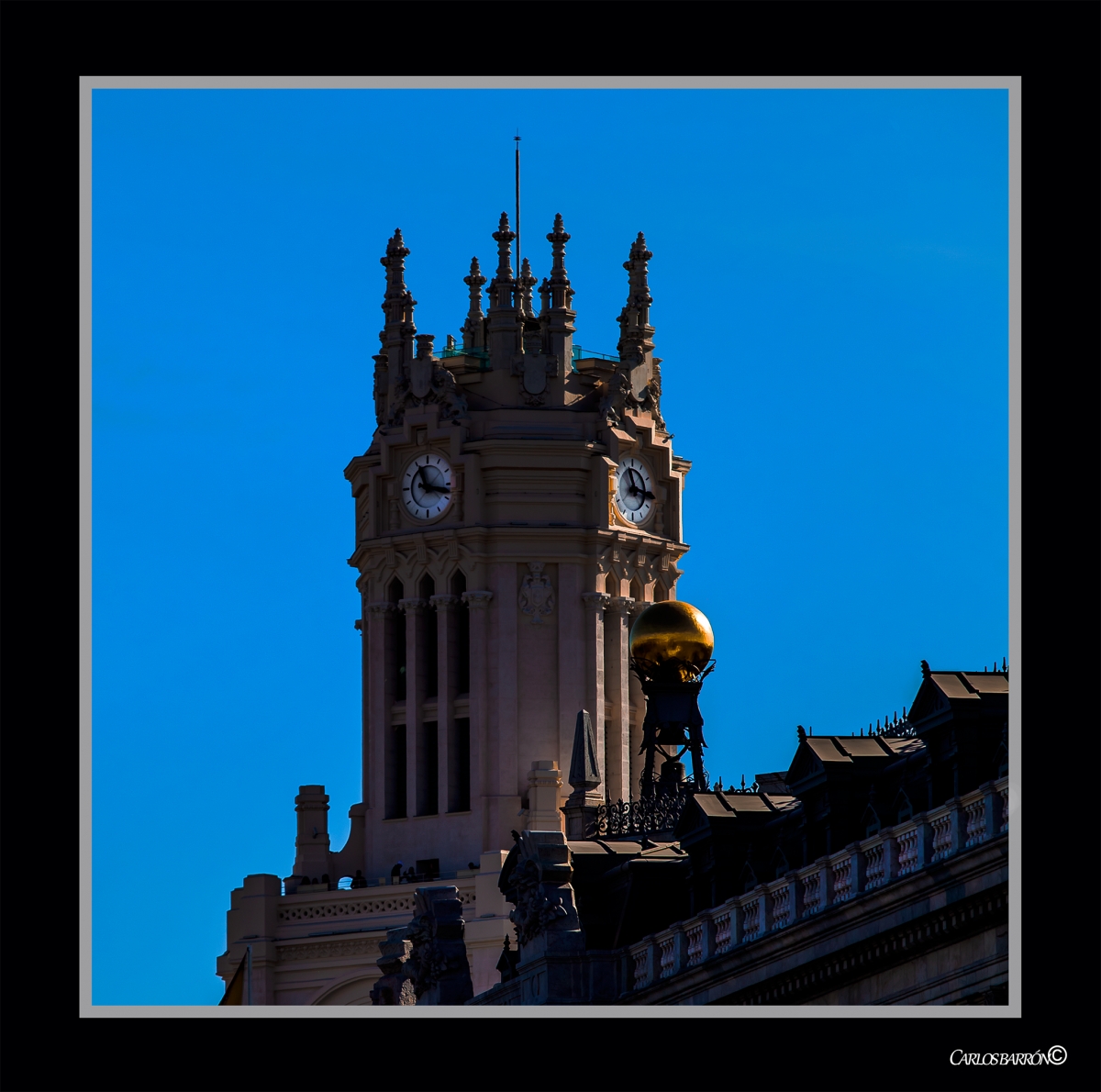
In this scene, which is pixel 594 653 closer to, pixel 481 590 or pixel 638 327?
pixel 481 590

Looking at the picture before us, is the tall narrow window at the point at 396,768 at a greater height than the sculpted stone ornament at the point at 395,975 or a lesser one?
greater

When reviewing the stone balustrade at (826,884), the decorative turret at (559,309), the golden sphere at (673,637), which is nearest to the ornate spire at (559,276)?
the decorative turret at (559,309)

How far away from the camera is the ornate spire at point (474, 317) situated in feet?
562

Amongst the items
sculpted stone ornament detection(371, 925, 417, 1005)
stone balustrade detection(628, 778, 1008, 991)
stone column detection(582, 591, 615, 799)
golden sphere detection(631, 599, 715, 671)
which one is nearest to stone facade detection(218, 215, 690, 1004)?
stone column detection(582, 591, 615, 799)

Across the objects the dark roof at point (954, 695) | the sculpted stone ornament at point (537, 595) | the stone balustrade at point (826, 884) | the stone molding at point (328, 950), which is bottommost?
the stone balustrade at point (826, 884)

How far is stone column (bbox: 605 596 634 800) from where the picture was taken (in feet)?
536

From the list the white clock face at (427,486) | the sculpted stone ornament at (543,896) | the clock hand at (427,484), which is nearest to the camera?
the sculpted stone ornament at (543,896)

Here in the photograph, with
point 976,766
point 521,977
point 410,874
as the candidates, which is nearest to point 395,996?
point 521,977

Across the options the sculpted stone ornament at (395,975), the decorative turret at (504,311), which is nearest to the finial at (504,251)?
the decorative turret at (504,311)

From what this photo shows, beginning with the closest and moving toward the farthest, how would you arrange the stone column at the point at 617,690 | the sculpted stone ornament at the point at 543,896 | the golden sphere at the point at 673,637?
the sculpted stone ornament at the point at 543,896
the golden sphere at the point at 673,637
the stone column at the point at 617,690

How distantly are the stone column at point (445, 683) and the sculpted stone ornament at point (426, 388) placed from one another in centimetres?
712

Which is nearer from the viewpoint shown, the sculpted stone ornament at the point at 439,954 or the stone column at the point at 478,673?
the sculpted stone ornament at the point at 439,954

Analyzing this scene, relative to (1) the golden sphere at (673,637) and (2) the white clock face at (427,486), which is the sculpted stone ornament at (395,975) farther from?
(2) the white clock face at (427,486)
